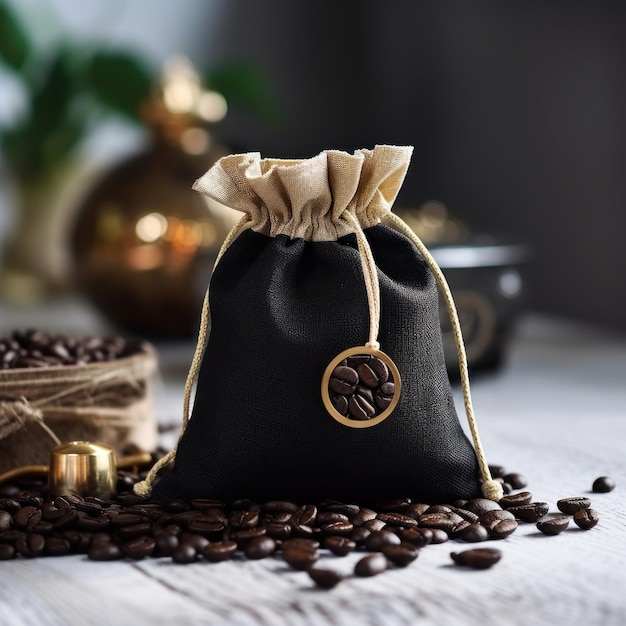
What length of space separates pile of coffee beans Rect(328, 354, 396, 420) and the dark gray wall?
4.13 feet

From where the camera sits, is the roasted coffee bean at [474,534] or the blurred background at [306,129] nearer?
the roasted coffee bean at [474,534]

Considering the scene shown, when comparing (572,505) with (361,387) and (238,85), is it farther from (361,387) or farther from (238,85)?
(238,85)

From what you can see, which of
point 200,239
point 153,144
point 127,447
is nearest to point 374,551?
point 127,447

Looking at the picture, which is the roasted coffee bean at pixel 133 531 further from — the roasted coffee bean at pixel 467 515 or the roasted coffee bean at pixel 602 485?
the roasted coffee bean at pixel 602 485

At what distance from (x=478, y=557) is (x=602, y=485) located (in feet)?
0.93

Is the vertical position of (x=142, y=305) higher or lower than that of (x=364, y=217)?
lower

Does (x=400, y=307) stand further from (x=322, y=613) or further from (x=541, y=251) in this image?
(x=541, y=251)

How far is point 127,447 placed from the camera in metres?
1.13

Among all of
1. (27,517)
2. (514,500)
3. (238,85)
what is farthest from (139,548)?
(238,85)

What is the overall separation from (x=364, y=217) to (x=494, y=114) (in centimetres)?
169

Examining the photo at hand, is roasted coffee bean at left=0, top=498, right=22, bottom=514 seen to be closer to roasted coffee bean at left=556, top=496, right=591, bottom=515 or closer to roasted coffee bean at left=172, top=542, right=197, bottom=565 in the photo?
roasted coffee bean at left=172, top=542, right=197, bottom=565

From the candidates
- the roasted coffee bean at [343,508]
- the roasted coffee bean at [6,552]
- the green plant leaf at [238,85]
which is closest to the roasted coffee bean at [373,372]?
the roasted coffee bean at [343,508]

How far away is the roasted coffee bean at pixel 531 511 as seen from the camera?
2.96 feet

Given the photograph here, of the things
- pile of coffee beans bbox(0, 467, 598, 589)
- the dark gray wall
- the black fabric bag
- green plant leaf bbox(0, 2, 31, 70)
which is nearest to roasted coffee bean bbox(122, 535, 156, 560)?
pile of coffee beans bbox(0, 467, 598, 589)
